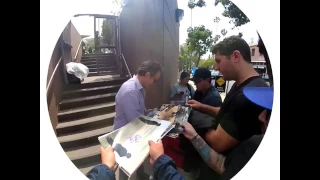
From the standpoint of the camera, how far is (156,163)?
3.72 ft

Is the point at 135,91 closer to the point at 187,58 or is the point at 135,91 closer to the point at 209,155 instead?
the point at 187,58

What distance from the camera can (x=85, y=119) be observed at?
1.16 meters

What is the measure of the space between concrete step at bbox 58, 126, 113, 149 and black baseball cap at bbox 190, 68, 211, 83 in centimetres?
45

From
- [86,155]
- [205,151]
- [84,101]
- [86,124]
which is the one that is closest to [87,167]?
[86,155]

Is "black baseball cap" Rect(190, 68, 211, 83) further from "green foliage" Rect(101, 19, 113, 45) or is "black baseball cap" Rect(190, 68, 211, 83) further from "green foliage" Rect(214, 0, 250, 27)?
"green foliage" Rect(101, 19, 113, 45)

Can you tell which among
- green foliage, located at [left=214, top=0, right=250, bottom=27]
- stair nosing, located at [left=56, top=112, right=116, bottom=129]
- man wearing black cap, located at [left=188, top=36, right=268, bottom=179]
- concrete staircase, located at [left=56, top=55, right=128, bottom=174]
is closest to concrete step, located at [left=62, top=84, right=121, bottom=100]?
concrete staircase, located at [left=56, top=55, right=128, bottom=174]

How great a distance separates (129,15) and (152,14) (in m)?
0.11

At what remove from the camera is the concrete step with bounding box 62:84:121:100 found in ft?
3.79

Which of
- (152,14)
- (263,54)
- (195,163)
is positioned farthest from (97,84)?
(263,54)
